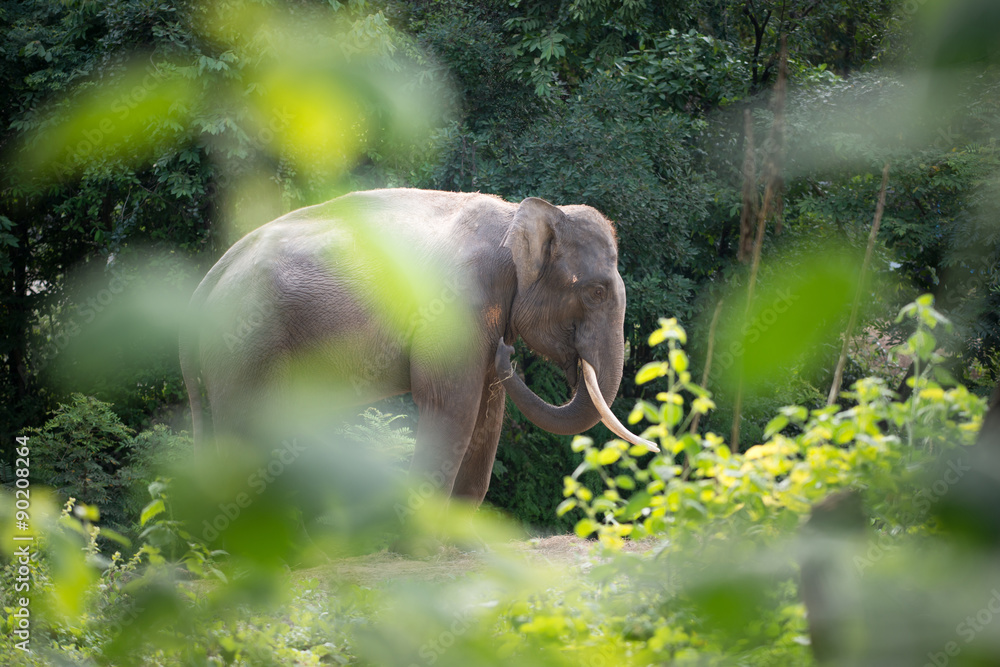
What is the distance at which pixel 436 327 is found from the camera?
4832 mm

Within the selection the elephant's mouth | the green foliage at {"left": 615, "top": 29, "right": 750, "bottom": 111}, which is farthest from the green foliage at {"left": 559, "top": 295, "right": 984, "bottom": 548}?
the green foliage at {"left": 615, "top": 29, "right": 750, "bottom": 111}

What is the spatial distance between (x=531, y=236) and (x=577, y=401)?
0.96 m

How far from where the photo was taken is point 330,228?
4.77m

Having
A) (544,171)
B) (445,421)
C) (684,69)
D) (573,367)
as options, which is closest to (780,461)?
(445,421)

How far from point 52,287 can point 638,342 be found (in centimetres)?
523

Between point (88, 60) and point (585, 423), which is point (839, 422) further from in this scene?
point (88, 60)

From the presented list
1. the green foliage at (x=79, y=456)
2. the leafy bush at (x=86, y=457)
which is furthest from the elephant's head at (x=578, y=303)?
the green foliage at (x=79, y=456)

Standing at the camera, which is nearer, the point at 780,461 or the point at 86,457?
the point at 780,461

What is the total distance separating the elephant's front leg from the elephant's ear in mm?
612

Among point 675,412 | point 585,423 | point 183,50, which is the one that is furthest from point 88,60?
point 675,412

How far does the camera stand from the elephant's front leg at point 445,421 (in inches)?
187

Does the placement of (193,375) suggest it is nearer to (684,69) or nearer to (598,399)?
(598,399)

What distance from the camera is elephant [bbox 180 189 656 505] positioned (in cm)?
479

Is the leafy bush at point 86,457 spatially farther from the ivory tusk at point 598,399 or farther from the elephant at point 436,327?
the ivory tusk at point 598,399
